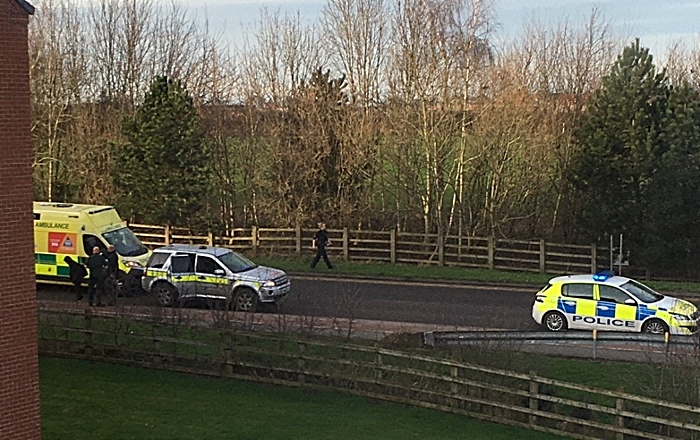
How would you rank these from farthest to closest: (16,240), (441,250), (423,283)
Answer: (441,250) < (423,283) < (16,240)

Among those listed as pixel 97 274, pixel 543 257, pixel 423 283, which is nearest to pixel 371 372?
pixel 97 274

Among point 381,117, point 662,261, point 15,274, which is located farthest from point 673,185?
point 15,274

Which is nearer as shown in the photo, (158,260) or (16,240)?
(16,240)

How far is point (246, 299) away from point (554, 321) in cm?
744

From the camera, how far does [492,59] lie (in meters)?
36.0

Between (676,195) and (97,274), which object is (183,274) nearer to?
(97,274)

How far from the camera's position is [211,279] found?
22.1 metres

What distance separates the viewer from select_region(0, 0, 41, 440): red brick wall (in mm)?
11148

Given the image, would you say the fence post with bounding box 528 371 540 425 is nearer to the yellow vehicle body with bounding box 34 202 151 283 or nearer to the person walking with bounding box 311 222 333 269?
the yellow vehicle body with bounding box 34 202 151 283

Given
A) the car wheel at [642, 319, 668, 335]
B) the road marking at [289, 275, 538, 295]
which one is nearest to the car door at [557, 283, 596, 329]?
the car wheel at [642, 319, 668, 335]

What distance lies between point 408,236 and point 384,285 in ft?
19.8

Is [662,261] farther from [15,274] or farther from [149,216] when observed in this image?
[15,274]

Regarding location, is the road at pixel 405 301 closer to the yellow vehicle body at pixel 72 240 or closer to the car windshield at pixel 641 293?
the yellow vehicle body at pixel 72 240

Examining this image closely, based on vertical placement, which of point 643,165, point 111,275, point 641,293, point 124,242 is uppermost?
point 643,165
